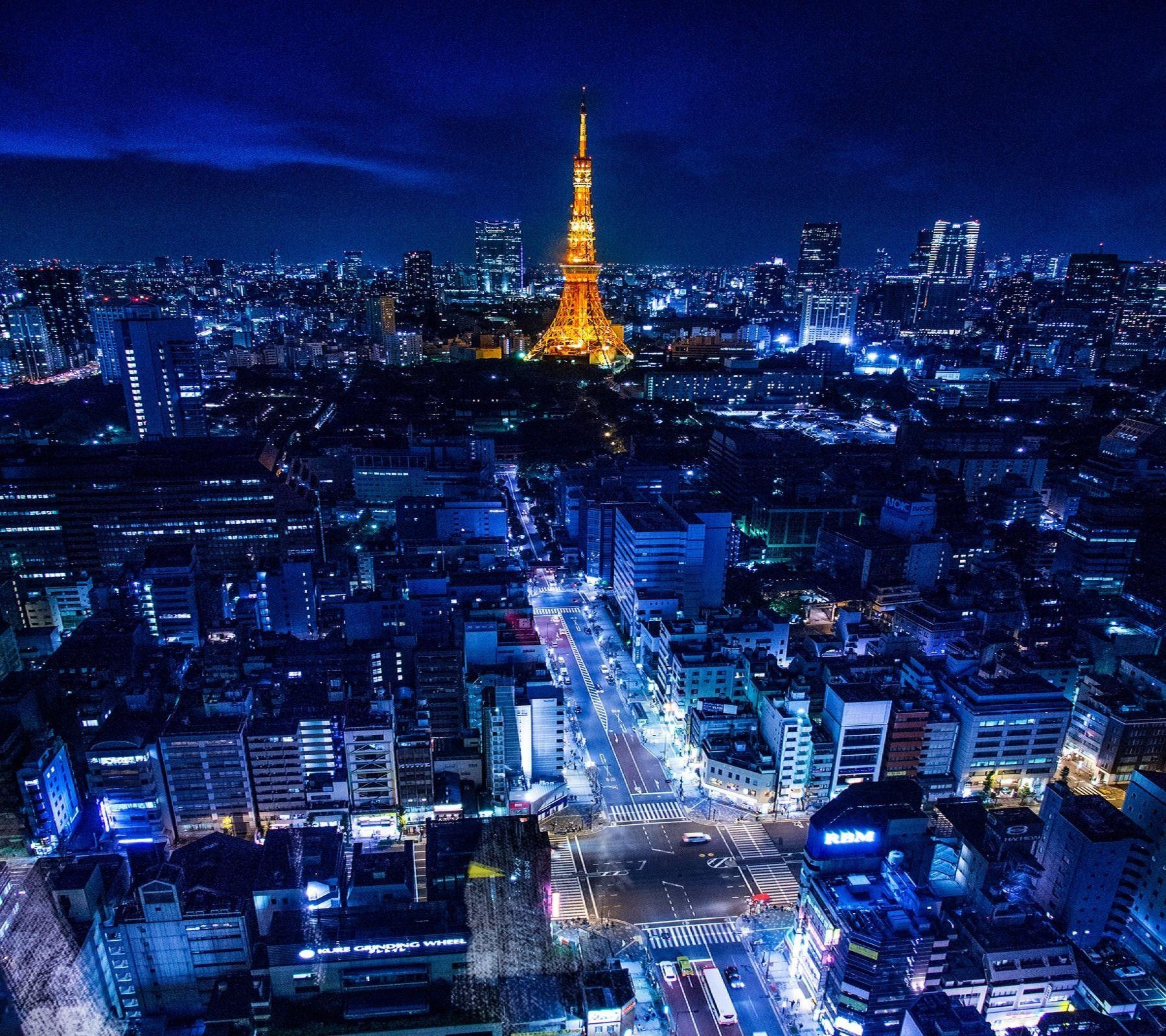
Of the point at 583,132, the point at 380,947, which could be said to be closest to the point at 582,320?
the point at 583,132

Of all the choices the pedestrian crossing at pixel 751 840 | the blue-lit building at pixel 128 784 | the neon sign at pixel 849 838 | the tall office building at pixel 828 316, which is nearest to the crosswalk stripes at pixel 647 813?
the pedestrian crossing at pixel 751 840

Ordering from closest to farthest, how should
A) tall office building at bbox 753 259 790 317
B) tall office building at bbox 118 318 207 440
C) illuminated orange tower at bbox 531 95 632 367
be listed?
tall office building at bbox 118 318 207 440, illuminated orange tower at bbox 531 95 632 367, tall office building at bbox 753 259 790 317

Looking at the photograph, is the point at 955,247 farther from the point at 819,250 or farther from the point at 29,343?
the point at 29,343

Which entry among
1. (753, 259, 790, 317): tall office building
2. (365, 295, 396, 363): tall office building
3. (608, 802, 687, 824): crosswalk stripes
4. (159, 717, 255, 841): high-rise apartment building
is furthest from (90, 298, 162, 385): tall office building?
(753, 259, 790, 317): tall office building

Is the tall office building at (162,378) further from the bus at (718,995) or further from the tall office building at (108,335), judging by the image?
the bus at (718,995)

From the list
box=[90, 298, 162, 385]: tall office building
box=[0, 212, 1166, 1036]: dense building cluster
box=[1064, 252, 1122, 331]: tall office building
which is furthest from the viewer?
box=[1064, 252, 1122, 331]: tall office building

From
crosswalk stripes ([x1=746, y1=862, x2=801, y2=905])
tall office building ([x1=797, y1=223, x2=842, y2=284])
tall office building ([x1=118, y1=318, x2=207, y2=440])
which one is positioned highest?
tall office building ([x1=797, y1=223, x2=842, y2=284])

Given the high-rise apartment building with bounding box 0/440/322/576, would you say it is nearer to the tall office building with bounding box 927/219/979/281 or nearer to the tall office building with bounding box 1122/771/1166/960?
the tall office building with bounding box 1122/771/1166/960
